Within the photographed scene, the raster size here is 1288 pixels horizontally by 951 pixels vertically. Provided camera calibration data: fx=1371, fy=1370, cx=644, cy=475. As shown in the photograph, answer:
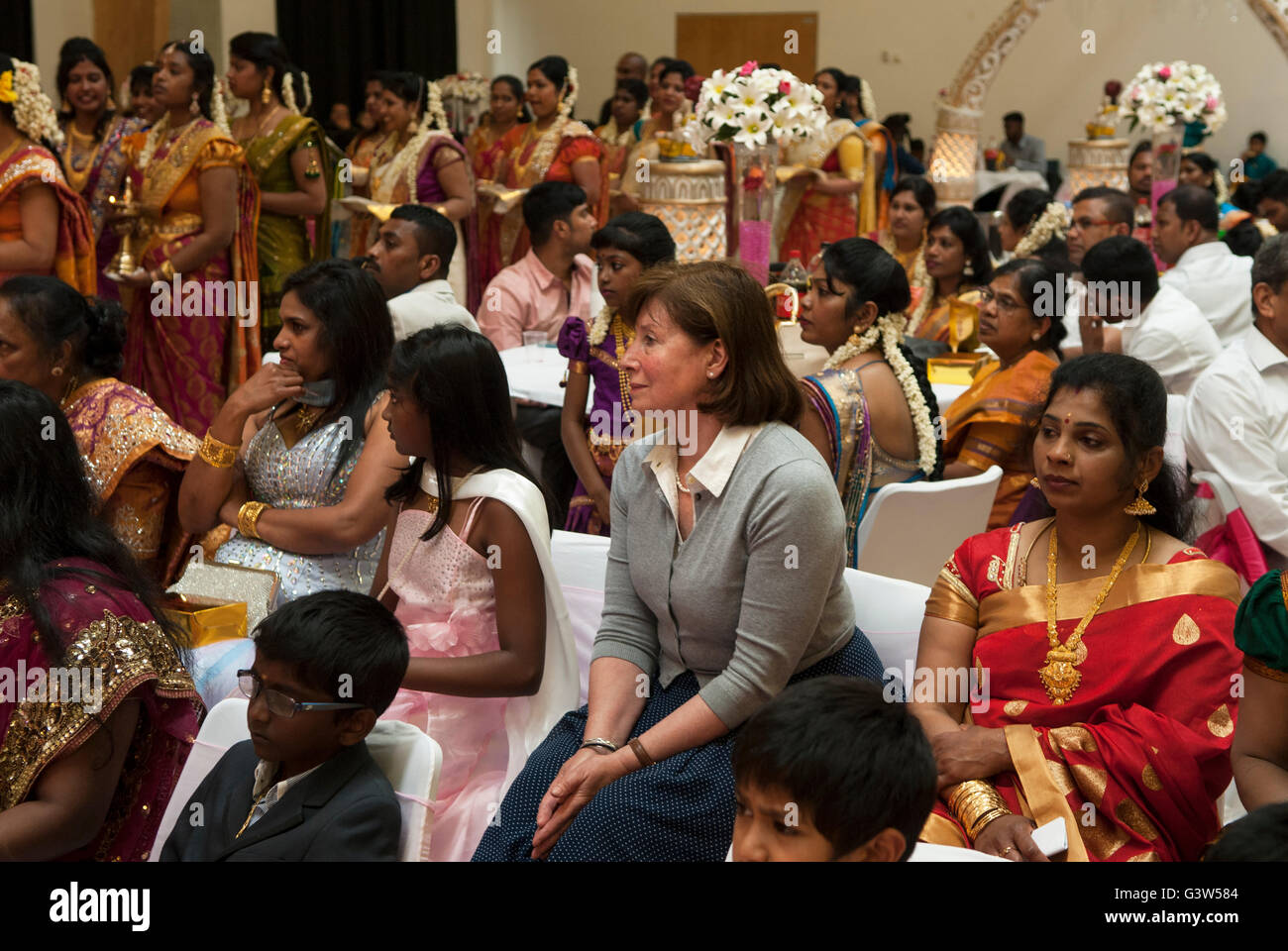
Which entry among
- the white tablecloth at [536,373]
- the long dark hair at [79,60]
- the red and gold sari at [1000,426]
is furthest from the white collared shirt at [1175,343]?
the long dark hair at [79,60]

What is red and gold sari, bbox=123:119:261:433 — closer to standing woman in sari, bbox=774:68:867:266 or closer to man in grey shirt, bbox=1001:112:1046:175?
standing woman in sari, bbox=774:68:867:266

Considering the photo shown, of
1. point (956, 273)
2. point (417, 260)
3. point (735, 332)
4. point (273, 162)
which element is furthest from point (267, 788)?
point (273, 162)

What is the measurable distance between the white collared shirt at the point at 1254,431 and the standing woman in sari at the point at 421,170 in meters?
3.47

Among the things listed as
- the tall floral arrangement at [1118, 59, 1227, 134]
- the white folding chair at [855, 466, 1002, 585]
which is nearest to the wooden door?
the tall floral arrangement at [1118, 59, 1227, 134]

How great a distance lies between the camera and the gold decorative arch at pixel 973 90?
29.2 ft

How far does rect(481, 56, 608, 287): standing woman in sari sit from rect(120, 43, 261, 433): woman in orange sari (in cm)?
193

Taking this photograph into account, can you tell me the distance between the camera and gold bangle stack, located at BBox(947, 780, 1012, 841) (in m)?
1.77

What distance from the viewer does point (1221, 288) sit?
5.00 meters

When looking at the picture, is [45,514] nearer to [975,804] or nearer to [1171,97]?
[975,804]

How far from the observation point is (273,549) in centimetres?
257

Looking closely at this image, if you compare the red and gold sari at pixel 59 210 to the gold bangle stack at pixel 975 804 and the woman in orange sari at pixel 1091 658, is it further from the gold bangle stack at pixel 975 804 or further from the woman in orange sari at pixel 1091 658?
the gold bangle stack at pixel 975 804

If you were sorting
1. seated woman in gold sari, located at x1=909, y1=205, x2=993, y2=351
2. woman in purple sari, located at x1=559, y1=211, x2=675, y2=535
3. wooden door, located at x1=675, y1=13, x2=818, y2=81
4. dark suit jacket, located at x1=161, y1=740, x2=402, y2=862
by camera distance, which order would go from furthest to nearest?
1. wooden door, located at x1=675, y1=13, x2=818, y2=81
2. seated woman in gold sari, located at x1=909, y1=205, x2=993, y2=351
3. woman in purple sari, located at x1=559, y1=211, x2=675, y2=535
4. dark suit jacket, located at x1=161, y1=740, x2=402, y2=862

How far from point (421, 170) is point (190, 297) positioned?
150 cm
